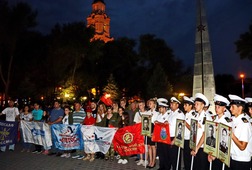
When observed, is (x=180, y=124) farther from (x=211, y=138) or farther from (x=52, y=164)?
(x=52, y=164)

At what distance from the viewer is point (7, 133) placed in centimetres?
1000

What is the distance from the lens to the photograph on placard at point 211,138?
14.7 feet

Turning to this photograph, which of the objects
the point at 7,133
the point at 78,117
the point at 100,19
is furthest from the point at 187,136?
the point at 100,19

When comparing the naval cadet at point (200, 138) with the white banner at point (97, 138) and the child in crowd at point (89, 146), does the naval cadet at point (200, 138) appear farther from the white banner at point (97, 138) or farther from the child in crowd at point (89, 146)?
the child in crowd at point (89, 146)

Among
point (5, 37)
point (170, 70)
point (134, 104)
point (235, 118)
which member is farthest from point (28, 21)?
point (170, 70)

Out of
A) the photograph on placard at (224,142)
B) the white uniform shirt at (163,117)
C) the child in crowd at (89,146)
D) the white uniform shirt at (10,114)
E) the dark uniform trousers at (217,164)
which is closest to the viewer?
the photograph on placard at (224,142)

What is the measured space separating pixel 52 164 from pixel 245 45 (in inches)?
1076

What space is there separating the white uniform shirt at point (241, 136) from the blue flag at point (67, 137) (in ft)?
18.9

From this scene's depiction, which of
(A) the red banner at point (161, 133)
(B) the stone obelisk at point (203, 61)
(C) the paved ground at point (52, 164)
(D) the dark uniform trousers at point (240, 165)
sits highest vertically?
(B) the stone obelisk at point (203, 61)

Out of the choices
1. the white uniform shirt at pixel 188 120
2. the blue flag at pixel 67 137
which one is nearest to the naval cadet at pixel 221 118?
the white uniform shirt at pixel 188 120

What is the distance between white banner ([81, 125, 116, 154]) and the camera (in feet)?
27.1

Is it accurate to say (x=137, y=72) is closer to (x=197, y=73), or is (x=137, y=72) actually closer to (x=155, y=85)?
(x=155, y=85)

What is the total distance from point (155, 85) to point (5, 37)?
24.3 meters

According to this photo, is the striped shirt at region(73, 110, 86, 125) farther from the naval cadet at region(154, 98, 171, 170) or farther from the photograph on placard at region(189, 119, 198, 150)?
the photograph on placard at region(189, 119, 198, 150)
